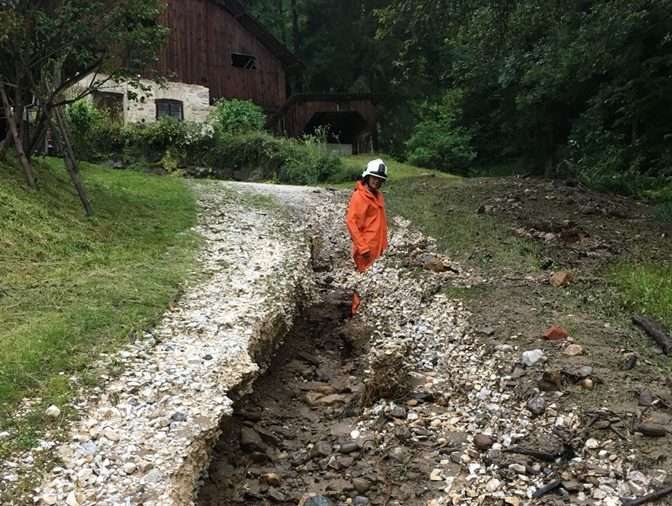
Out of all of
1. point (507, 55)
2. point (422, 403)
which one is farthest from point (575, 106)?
point (422, 403)

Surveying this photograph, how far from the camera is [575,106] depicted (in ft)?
65.5

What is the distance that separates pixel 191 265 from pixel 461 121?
24596mm

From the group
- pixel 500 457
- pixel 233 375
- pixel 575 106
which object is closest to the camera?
pixel 500 457

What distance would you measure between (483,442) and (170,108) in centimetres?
2428

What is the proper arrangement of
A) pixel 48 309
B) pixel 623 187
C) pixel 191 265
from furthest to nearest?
pixel 623 187
pixel 191 265
pixel 48 309

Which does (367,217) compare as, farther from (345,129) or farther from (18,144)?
(345,129)

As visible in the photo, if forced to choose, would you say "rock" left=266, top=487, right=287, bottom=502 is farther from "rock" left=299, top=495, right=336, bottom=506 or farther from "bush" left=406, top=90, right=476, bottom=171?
"bush" left=406, top=90, right=476, bottom=171

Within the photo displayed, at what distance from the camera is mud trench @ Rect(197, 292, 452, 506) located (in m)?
4.68

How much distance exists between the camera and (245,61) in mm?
29703

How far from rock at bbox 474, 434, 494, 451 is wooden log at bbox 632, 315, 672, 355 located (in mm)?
2093

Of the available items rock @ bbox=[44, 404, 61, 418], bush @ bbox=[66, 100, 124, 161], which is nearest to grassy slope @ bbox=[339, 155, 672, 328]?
rock @ bbox=[44, 404, 61, 418]

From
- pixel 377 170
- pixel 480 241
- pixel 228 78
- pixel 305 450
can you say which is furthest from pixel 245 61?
pixel 305 450

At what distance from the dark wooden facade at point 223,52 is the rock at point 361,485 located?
23632mm

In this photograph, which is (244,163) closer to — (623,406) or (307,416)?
(307,416)
